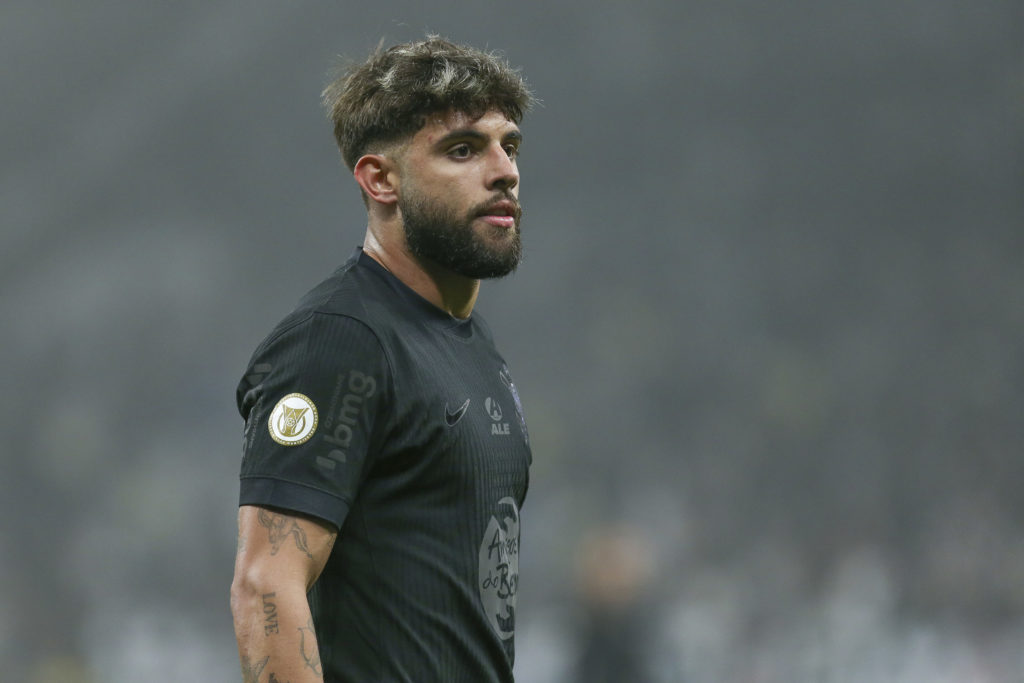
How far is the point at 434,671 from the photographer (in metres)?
1.42

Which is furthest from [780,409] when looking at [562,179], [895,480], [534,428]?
[562,179]

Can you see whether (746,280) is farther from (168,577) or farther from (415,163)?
(415,163)

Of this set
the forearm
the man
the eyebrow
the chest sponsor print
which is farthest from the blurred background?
the forearm

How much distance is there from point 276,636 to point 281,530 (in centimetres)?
12

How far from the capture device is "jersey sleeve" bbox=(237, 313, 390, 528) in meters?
1.32

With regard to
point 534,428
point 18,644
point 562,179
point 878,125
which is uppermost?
point 878,125

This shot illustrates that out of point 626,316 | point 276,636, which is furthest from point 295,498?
point 626,316

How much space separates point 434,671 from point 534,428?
2852 mm

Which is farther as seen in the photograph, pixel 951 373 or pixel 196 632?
pixel 951 373

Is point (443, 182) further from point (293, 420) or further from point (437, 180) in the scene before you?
point (293, 420)

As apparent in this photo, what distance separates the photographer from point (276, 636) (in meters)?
1.27

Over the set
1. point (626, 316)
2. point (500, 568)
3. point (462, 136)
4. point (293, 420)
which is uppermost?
point (626, 316)

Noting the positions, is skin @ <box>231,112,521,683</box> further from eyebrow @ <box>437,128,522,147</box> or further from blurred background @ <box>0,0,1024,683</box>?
blurred background @ <box>0,0,1024,683</box>

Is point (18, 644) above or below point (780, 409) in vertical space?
below
